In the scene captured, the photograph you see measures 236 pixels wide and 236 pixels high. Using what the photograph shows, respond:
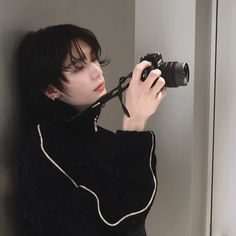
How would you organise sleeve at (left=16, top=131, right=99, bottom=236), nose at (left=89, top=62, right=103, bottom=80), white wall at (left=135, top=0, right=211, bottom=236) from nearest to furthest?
sleeve at (left=16, top=131, right=99, bottom=236) < nose at (left=89, top=62, right=103, bottom=80) < white wall at (left=135, top=0, right=211, bottom=236)

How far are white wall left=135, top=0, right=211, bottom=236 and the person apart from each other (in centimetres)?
44

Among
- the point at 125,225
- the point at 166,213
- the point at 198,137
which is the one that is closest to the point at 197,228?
the point at 166,213

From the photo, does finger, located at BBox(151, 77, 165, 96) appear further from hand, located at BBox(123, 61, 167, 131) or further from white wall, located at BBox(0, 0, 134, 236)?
white wall, located at BBox(0, 0, 134, 236)

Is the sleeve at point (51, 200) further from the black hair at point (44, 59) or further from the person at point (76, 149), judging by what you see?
the black hair at point (44, 59)

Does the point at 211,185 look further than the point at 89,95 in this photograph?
Yes

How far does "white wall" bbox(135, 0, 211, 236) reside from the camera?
1313 millimetres

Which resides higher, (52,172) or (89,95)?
(89,95)

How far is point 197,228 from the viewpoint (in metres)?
1.43

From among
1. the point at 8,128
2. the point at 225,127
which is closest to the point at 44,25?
the point at 8,128

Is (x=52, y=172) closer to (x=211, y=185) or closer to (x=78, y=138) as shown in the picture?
→ (x=78, y=138)

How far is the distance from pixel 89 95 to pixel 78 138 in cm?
10

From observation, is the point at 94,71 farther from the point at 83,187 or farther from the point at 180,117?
the point at 180,117

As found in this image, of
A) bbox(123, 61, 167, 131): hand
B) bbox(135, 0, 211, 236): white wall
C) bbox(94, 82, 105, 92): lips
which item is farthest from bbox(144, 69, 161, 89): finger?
bbox(135, 0, 211, 236): white wall

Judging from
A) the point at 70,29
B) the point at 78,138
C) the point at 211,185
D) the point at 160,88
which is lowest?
the point at 211,185
